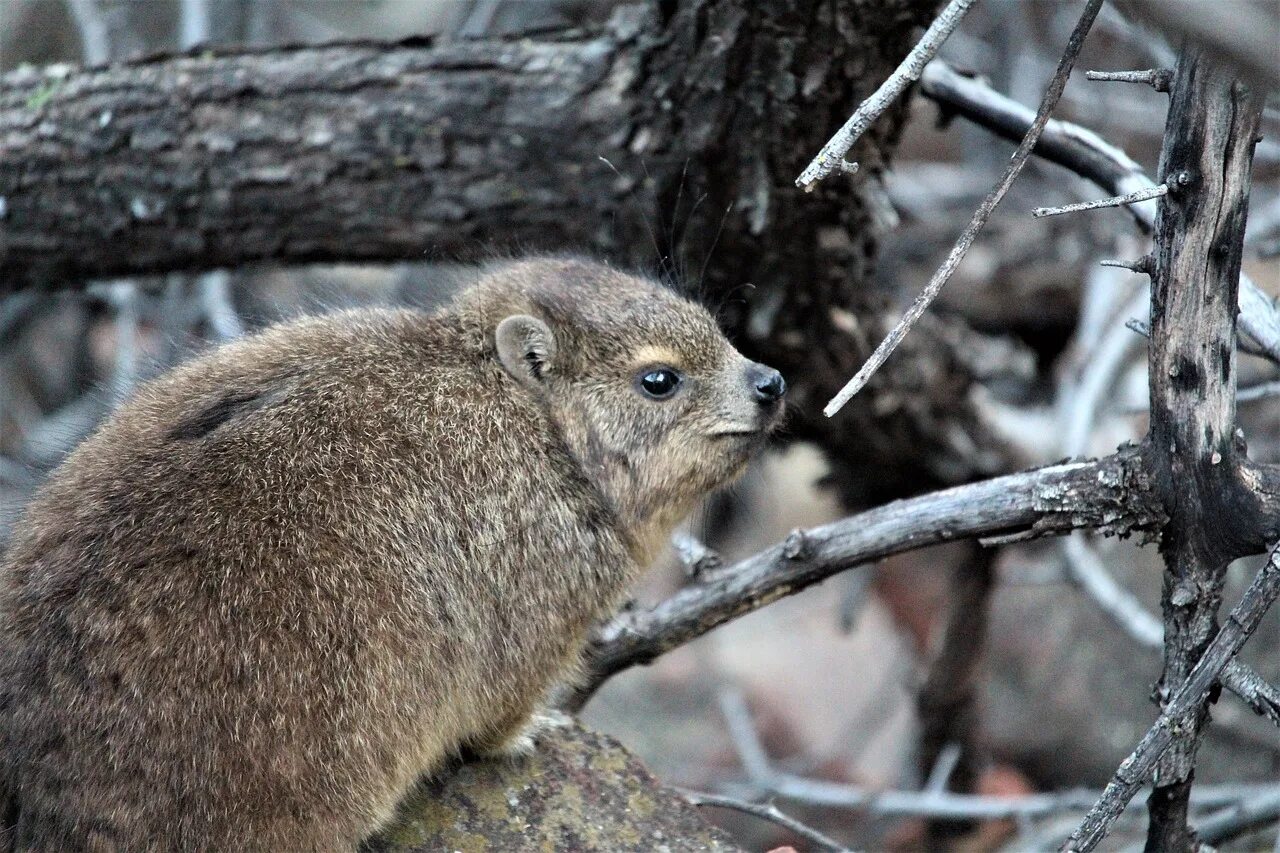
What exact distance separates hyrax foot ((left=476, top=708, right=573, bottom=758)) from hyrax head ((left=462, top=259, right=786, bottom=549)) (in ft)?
2.08

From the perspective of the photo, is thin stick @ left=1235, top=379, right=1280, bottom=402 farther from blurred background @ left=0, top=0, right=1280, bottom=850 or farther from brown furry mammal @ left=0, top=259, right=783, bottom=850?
blurred background @ left=0, top=0, right=1280, bottom=850

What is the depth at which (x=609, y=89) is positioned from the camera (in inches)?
199

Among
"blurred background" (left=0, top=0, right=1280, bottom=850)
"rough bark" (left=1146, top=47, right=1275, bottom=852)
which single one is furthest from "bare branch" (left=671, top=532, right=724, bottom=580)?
"blurred background" (left=0, top=0, right=1280, bottom=850)

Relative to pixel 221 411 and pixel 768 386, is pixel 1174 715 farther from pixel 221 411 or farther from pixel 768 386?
pixel 221 411

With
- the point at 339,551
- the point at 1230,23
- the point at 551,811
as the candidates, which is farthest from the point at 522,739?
the point at 1230,23

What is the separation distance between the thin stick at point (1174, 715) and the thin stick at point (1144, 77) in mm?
1044

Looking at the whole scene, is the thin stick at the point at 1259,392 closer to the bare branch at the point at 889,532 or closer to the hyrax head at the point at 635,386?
the bare branch at the point at 889,532

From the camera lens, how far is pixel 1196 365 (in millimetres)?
3141

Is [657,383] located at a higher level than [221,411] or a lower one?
lower

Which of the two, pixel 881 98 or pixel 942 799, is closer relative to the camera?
pixel 881 98

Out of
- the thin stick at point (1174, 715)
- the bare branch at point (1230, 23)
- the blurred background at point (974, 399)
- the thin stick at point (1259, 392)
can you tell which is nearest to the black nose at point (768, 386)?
the thin stick at point (1259, 392)

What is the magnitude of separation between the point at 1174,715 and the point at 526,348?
6.86 feet

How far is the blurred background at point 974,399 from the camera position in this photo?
685 cm

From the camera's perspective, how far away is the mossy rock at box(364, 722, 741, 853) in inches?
149
